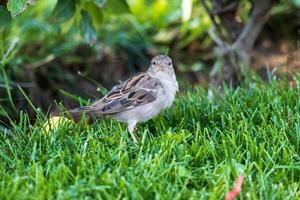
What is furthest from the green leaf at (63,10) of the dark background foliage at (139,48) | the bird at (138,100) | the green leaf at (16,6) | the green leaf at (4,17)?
the dark background foliage at (139,48)

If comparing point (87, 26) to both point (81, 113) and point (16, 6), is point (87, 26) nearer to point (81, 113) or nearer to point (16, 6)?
point (81, 113)

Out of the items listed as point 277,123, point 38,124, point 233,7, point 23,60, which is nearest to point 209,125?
point 277,123

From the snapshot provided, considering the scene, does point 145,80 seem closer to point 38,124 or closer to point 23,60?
point 38,124

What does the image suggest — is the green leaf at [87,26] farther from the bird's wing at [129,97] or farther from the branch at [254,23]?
the branch at [254,23]

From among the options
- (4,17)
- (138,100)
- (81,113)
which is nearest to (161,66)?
(138,100)

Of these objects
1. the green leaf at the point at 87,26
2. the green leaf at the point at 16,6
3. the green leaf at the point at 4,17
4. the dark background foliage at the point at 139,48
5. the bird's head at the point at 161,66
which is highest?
the green leaf at the point at 16,6
